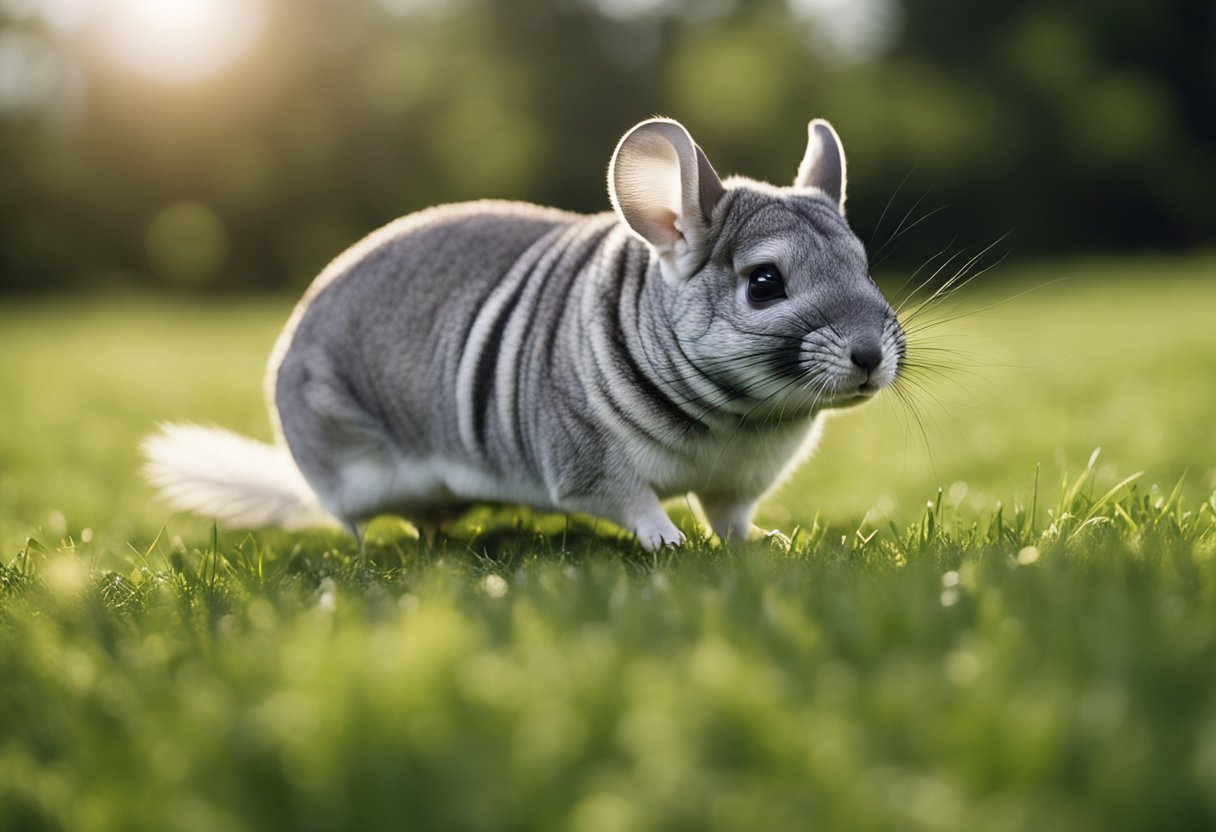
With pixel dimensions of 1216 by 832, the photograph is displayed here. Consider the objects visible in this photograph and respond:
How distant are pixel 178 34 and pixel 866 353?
24.0 m

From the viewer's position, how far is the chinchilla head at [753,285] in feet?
12.3

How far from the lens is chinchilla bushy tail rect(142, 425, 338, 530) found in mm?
5172

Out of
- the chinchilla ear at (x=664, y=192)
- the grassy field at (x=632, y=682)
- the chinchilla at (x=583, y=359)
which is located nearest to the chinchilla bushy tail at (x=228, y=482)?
the chinchilla at (x=583, y=359)

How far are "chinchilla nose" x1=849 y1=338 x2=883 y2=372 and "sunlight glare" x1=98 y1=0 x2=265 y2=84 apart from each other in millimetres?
23686

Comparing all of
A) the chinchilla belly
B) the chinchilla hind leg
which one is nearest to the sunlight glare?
the chinchilla belly

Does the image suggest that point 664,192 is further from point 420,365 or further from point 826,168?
point 420,365

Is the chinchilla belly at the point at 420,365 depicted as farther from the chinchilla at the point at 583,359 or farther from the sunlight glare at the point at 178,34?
the sunlight glare at the point at 178,34

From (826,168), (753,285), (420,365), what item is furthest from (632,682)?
(826,168)

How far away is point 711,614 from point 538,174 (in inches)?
950

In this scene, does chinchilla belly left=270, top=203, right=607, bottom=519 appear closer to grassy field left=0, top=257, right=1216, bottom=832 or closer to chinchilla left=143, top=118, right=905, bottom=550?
chinchilla left=143, top=118, right=905, bottom=550

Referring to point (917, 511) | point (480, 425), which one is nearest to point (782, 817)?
point (480, 425)

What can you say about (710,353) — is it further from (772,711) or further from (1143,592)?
(772,711)

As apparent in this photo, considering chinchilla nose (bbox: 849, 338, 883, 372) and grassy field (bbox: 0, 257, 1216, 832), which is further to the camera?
chinchilla nose (bbox: 849, 338, 883, 372)

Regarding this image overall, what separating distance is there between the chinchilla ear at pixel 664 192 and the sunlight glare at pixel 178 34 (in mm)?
22978
